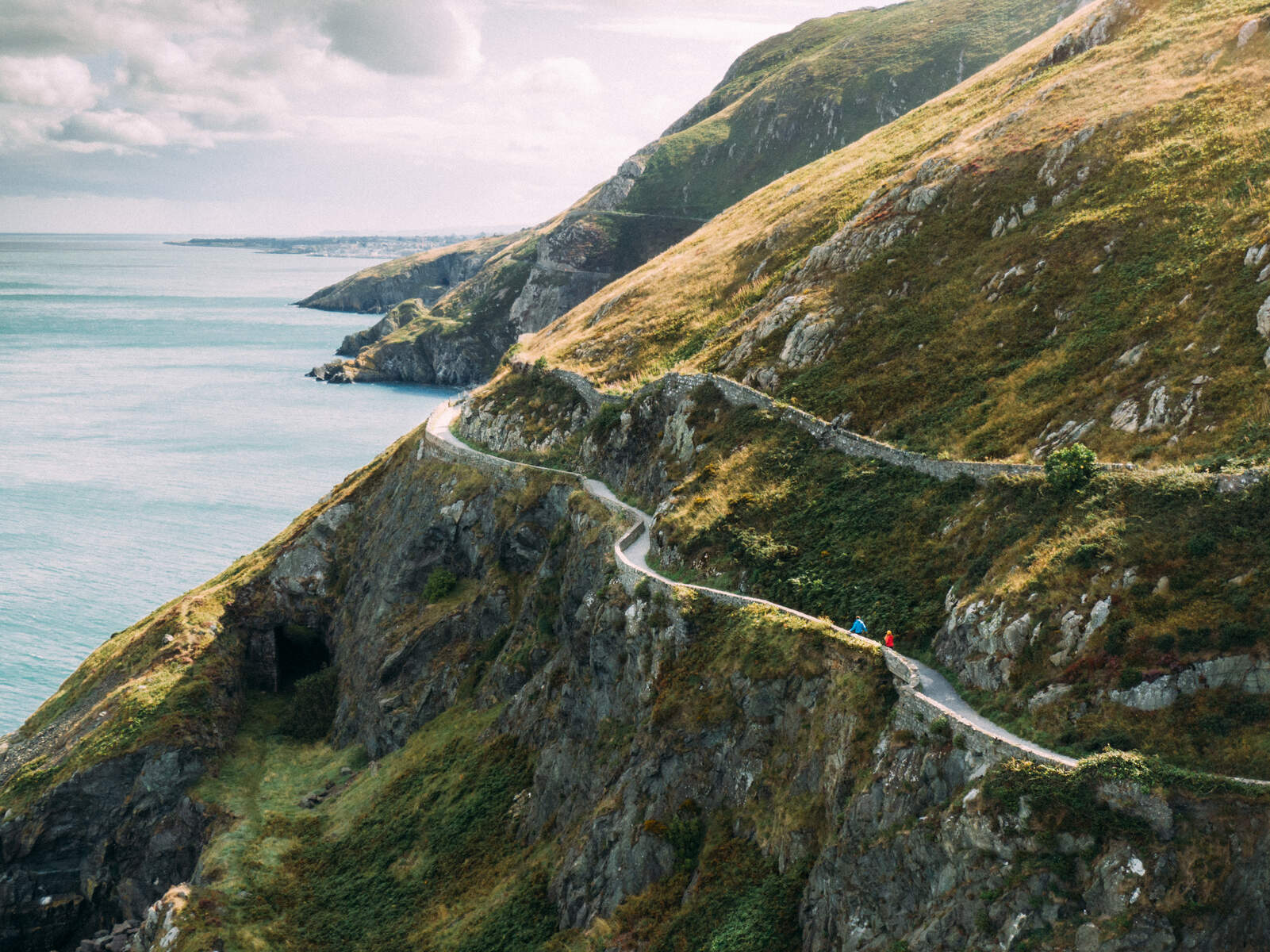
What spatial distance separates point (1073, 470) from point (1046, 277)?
23315mm

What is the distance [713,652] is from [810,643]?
588cm

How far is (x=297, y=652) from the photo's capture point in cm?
8619

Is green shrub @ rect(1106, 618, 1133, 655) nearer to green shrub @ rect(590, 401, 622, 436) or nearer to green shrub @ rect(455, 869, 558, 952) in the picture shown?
green shrub @ rect(455, 869, 558, 952)

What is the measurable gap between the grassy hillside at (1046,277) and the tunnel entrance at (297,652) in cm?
3532

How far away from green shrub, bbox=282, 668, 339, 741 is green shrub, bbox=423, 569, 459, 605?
12199mm

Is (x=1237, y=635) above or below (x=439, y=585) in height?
above

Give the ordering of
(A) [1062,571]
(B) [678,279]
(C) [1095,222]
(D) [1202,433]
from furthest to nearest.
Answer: (B) [678,279] < (C) [1095,222] < (D) [1202,433] < (A) [1062,571]

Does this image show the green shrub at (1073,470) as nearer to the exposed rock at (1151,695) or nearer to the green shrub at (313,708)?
the exposed rock at (1151,695)

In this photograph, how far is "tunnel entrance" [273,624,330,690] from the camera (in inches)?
3324

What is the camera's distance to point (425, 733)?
6538cm

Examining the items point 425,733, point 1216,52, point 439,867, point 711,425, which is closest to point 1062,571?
point 711,425

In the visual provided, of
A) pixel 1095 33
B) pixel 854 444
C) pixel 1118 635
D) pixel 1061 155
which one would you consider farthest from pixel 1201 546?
pixel 1095 33

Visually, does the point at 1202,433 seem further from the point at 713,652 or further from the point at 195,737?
the point at 195,737

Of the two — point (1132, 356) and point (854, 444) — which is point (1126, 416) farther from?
point (854, 444)
